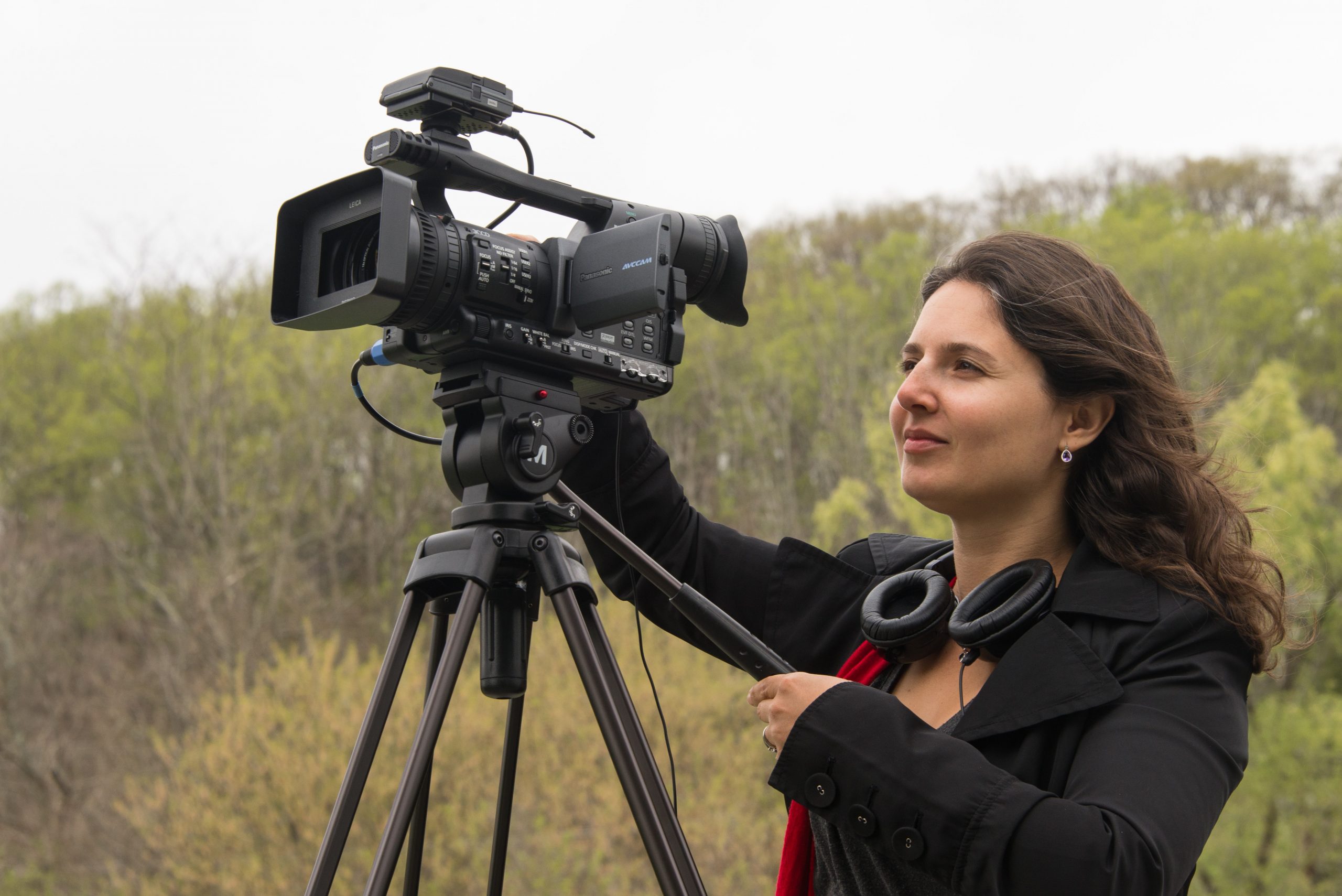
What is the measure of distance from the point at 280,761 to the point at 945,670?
941 cm

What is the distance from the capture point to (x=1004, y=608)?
1644 millimetres

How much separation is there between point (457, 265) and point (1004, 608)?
89cm

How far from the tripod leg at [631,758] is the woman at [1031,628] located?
0.16 metres

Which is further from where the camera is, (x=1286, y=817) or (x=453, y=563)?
(x=1286, y=817)

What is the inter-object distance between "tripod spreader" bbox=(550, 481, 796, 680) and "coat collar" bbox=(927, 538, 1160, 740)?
27 cm

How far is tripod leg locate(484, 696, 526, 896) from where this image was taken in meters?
1.74

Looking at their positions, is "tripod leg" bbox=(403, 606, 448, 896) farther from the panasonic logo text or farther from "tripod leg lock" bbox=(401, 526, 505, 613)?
the panasonic logo text

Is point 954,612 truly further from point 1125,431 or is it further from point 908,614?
point 1125,431

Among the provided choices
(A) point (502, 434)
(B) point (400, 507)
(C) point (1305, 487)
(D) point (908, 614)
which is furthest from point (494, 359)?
(B) point (400, 507)

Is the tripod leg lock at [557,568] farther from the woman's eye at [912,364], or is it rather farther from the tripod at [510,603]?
the woman's eye at [912,364]

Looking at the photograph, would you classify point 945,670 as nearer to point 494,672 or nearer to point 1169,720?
point 1169,720

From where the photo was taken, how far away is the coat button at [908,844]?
4.57 feet

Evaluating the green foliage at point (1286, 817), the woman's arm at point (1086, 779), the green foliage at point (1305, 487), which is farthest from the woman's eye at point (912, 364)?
the green foliage at point (1286, 817)

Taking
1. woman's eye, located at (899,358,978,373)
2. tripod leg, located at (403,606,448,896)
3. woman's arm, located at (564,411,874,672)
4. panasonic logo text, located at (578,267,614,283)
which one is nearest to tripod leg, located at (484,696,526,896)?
tripod leg, located at (403,606,448,896)
